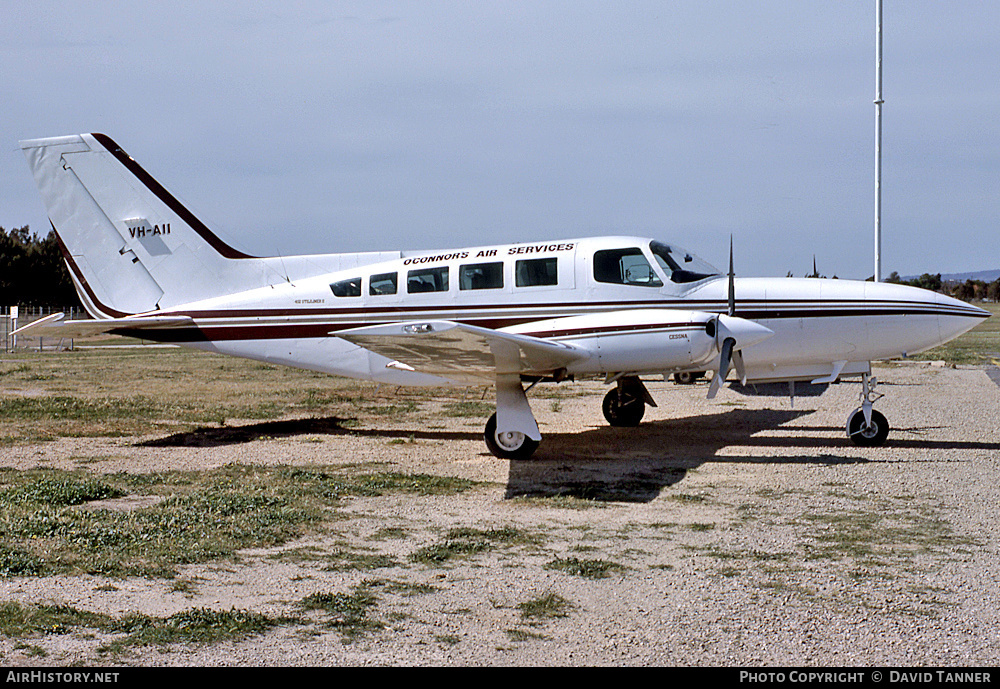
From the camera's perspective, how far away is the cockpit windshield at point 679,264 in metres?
12.9

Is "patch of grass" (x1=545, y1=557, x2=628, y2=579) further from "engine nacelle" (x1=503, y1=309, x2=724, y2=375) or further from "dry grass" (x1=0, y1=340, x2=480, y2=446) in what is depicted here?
"dry grass" (x1=0, y1=340, x2=480, y2=446)

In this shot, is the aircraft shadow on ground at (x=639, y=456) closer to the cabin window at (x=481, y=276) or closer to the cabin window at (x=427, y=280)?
the cabin window at (x=481, y=276)

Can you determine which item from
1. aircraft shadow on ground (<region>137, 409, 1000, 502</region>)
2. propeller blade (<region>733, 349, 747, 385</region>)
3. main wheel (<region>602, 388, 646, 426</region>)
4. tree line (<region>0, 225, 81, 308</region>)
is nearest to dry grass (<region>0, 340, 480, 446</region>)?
aircraft shadow on ground (<region>137, 409, 1000, 502</region>)

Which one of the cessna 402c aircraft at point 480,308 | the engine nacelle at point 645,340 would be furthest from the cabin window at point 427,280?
the engine nacelle at point 645,340

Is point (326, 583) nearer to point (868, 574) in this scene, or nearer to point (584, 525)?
point (584, 525)


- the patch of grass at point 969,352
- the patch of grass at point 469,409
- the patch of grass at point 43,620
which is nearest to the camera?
the patch of grass at point 43,620

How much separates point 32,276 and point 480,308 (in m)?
63.0

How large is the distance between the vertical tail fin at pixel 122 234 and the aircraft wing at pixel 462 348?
4.70 metres

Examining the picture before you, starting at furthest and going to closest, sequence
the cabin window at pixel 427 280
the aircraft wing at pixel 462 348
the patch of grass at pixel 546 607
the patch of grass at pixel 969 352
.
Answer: the patch of grass at pixel 969 352
the cabin window at pixel 427 280
the aircraft wing at pixel 462 348
the patch of grass at pixel 546 607

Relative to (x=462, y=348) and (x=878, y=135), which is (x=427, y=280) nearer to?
(x=462, y=348)

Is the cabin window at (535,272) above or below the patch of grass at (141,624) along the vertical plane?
above

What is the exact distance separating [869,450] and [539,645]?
899 cm

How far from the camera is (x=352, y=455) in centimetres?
1275
